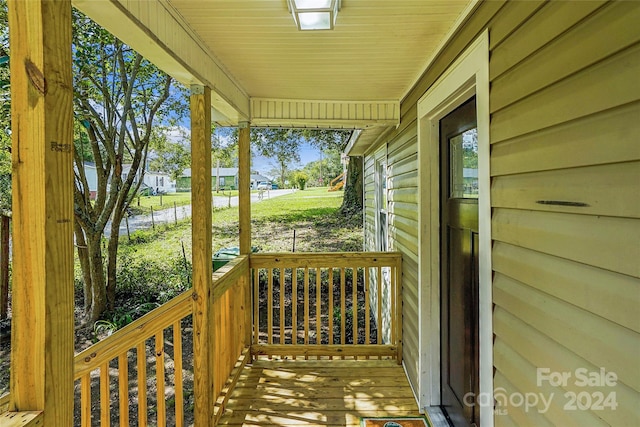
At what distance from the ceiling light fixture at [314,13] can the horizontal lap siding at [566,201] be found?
746 millimetres

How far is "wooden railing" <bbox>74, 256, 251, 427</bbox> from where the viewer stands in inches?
53.6

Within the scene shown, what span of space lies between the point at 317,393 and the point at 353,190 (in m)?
8.67

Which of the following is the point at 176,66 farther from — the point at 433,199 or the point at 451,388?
the point at 451,388

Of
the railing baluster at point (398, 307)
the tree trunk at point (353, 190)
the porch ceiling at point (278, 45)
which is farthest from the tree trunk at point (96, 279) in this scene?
the tree trunk at point (353, 190)

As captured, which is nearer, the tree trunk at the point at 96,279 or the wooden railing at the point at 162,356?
the wooden railing at the point at 162,356

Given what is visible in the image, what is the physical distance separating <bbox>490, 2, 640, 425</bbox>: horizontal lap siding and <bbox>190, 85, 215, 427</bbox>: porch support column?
1.60 m

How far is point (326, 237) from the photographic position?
10414 mm

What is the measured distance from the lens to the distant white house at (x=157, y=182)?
245 inches

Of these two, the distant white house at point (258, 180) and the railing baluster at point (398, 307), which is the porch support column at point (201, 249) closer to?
the railing baluster at point (398, 307)

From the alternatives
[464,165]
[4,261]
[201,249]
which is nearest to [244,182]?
[201,249]

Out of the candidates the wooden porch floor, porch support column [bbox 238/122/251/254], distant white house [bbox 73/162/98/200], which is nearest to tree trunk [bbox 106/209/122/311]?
distant white house [bbox 73/162/98/200]

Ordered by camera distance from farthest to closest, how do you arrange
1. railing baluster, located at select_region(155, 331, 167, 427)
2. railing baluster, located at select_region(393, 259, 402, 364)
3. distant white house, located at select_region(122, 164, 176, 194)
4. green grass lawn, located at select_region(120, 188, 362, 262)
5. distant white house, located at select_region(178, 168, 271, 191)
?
1. green grass lawn, located at select_region(120, 188, 362, 262)
2. distant white house, located at select_region(178, 168, 271, 191)
3. distant white house, located at select_region(122, 164, 176, 194)
4. railing baluster, located at select_region(393, 259, 402, 364)
5. railing baluster, located at select_region(155, 331, 167, 427)

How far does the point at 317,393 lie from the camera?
2699 millimetres

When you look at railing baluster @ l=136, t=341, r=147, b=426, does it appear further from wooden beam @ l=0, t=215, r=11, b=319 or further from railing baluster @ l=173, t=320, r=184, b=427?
wooden beam @ l=0, t=215, r=11, b=319
